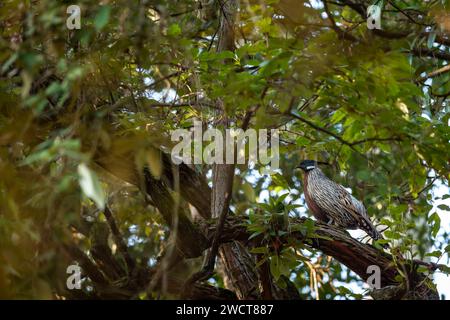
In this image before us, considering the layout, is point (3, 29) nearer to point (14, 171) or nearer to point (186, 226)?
point (14, 171)

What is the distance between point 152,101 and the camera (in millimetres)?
5184

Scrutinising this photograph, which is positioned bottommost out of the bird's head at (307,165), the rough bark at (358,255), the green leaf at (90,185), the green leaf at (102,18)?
the green leaf at (90,185)

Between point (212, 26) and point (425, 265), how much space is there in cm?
283

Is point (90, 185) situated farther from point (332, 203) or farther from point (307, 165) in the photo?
point (307, 165)

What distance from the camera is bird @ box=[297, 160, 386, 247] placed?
21.7 ft

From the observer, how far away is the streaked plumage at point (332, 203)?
6.62 metres

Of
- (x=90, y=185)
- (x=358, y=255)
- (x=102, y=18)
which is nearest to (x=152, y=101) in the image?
(x=358, y=255)

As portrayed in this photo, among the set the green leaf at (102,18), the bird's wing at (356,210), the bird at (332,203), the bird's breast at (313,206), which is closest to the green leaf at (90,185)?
the green leaf at (102,18)

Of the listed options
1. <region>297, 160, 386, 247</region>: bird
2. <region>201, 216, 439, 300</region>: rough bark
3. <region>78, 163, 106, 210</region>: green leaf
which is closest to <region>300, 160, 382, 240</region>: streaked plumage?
<region>297, 160, 386, 247</region>: bird

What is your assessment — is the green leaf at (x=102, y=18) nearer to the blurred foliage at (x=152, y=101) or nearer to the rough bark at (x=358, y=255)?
the blurred foliage at (x=152, y=101)

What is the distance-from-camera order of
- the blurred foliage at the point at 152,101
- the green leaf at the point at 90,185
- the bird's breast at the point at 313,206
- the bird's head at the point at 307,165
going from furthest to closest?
the bird's head at the point at 307,165 < the bird's breast at the point at 313,206 < the blurred foliage at the point at 152,101 < the green leaf at the point at 90,185

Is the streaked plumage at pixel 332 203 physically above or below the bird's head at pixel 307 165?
below

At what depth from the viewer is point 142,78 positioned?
16.5 feet
